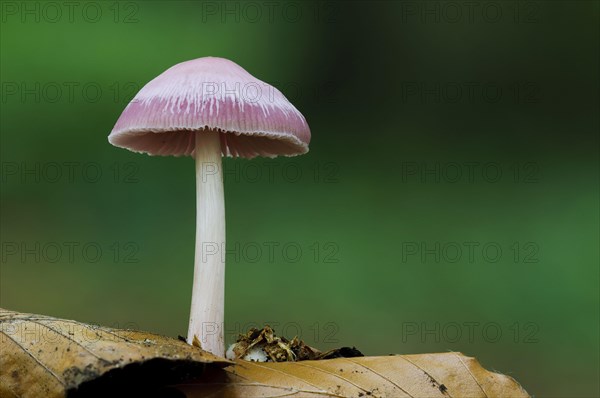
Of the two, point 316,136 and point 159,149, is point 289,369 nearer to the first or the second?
point 159,149

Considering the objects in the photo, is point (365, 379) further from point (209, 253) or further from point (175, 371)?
point (209, 253)

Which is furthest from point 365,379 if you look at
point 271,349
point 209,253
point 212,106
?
point 212,106

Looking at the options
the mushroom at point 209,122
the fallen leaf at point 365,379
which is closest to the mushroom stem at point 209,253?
the mushroom at point 209,122

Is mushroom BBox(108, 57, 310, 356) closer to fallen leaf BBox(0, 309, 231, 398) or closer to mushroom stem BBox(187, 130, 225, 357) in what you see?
mushroom stem BBox(187, 130, 225, 357)

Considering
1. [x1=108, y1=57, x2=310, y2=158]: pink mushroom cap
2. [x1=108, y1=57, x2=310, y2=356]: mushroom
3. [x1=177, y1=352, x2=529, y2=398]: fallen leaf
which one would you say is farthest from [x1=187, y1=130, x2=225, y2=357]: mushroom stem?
[x1=177, y1=352, x2=529, y2=398]: fallen leaf

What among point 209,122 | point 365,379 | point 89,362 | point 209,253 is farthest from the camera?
point 209,253

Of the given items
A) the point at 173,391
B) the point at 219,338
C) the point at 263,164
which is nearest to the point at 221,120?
the point at 219,338
